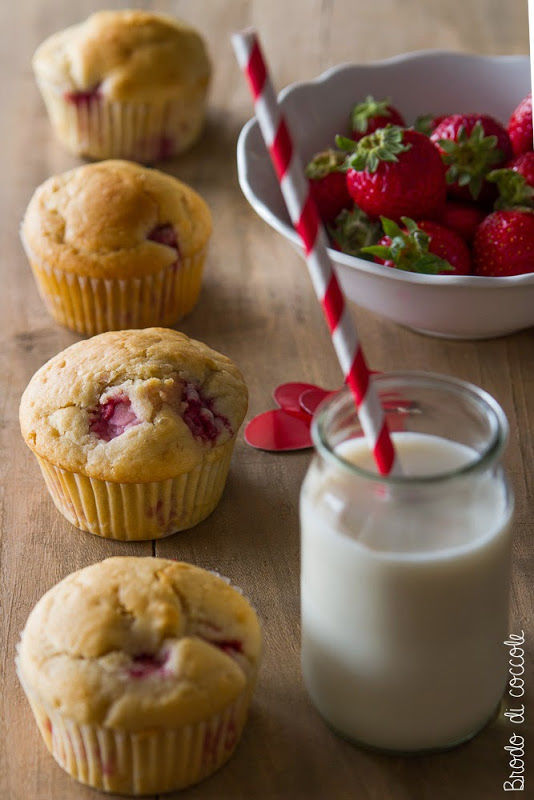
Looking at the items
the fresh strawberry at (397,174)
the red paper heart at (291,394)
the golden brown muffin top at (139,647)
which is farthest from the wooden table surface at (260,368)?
the fresh strawberry at (397,174)

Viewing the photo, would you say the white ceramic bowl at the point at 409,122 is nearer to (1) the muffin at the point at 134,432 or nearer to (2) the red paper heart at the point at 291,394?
(2) the red paper heart at the point at 291,394

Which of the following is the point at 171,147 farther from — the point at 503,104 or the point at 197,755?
the point at 197,755

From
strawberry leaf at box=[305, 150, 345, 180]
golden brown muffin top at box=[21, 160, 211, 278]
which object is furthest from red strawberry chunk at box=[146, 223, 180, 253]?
strawberry leaf at box=[305, 150, 345, 180]

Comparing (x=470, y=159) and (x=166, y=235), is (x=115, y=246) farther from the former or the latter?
(x=470, y=159)

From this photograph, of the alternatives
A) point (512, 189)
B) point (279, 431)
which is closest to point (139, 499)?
point (279, 431)

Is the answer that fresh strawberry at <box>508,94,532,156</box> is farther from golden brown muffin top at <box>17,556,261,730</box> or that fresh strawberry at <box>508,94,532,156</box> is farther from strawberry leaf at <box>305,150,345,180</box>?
golden brown muffin top at <box>17,556,261,730</box>

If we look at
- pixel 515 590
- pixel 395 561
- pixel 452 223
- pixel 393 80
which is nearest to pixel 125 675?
pixel 395 561

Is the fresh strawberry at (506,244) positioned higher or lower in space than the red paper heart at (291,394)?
higher

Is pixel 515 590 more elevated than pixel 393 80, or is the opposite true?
pixel 393 80
